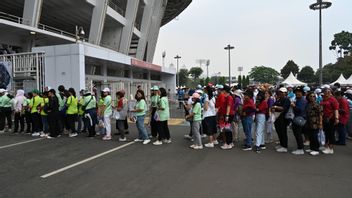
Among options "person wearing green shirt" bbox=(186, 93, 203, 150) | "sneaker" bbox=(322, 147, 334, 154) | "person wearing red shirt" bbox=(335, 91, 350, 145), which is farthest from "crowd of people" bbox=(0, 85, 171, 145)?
"person wearing red shirt" bbox=(335, 91, 350, 145)

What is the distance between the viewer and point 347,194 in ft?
14.1

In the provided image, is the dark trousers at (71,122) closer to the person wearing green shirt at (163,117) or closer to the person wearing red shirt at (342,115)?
the person wearing green shirt at (163,117)

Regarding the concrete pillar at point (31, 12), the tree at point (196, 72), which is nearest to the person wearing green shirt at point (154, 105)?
the concrete pillar at point (31, 12)

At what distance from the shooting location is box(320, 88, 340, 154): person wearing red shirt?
280 inches

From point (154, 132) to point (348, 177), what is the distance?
18.7 ft

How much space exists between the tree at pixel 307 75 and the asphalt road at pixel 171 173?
86168mm

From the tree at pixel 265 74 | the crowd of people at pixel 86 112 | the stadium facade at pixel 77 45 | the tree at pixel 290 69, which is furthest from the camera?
the tree at pixel 265 74

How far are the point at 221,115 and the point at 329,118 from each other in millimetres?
2799

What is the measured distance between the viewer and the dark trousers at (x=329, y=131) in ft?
23.5

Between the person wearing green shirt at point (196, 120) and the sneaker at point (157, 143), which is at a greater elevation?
the person wearing green shirt at point (196, 120)

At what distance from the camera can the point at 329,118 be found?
728cm

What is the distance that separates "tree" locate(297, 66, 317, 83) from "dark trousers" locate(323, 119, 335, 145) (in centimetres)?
8669

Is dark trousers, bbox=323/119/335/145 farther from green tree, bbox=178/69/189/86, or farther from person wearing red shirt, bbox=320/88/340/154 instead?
green tree, bbox=178/69/189/86

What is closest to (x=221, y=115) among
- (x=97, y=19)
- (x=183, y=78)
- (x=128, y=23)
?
(x=97, y=19)
